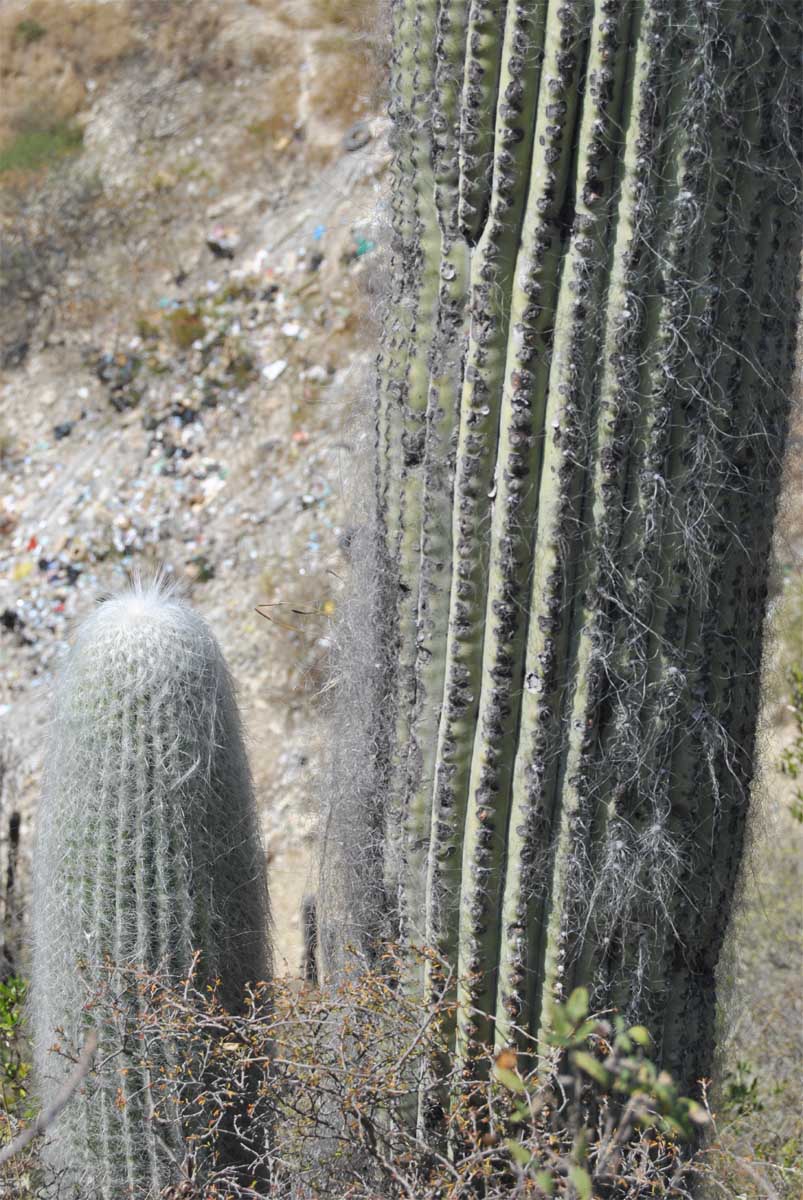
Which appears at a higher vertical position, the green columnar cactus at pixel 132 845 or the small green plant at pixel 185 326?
the small green plant at pixel 185 326

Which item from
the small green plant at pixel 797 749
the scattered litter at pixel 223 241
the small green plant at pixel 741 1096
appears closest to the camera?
the small green plant at pixel 741 1096

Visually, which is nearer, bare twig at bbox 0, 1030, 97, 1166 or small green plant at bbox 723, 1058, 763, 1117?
bare twig at bbox 0, 1030, 97, 1166

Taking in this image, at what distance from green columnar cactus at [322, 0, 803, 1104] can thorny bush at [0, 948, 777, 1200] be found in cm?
10

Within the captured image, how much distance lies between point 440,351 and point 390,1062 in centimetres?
129

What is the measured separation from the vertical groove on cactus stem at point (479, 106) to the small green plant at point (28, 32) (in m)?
8.26

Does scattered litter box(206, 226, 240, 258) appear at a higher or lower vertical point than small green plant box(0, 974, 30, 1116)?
higher

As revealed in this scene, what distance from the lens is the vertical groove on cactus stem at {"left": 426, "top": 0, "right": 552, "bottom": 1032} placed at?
1.82 m

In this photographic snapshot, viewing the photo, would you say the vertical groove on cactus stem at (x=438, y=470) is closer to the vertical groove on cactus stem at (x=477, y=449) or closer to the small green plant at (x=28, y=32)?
the vertical groove on cactus stem at (x=477, y=449)

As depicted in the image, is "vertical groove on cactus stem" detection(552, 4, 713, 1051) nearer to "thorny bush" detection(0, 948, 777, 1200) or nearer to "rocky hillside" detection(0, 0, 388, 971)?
"thorny bush" detection(0, 948, 777, 1200)

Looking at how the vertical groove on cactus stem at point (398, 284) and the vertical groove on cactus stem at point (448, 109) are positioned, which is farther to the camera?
the vertical groove on cactus stem at point (398, 284)

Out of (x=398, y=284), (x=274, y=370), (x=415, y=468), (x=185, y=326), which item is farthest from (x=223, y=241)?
(x=415, y=468)

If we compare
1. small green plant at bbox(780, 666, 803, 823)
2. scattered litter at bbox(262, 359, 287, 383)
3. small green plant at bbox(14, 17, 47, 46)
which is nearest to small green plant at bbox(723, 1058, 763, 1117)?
small green plant at bbox(780, 666, 803, 823)

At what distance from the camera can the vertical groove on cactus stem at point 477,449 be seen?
182 cm

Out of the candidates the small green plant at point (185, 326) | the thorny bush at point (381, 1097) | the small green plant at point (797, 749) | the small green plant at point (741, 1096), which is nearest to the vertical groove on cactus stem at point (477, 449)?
the thorny bush at point (381, 1097)
